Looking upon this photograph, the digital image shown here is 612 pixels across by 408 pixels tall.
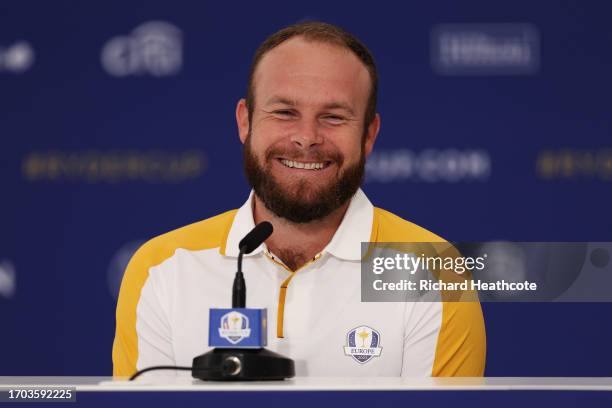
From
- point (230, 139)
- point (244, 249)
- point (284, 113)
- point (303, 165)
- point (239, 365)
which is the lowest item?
point (239, 365)

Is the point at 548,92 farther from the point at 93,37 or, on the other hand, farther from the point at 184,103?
the point at 93,37

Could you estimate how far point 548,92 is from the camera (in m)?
2.66

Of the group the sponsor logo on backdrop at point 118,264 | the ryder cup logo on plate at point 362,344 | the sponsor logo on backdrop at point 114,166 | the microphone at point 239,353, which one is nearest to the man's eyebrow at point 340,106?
the ryder cup logo on plate at point 362,344

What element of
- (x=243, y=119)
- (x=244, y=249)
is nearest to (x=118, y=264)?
(x=243, y=119)

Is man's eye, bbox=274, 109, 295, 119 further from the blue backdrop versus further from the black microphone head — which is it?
the blue backdrop

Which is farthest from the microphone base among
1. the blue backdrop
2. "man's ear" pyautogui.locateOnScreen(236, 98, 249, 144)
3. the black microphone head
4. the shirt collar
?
→ the blue backdrop

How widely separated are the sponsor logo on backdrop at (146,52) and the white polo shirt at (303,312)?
96cm

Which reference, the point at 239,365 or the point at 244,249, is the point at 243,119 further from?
the point at 239,365

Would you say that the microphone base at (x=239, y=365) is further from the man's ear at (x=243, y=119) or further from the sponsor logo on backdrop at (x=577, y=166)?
the sponsor logo on backdrop at (x=577, y=166)

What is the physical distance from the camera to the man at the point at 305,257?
5.72ft

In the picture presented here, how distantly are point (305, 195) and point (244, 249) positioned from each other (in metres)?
0.57

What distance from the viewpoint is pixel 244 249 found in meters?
1.33

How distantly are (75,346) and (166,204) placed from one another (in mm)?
476

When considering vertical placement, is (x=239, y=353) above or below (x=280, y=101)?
below
